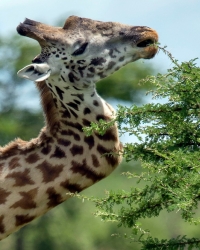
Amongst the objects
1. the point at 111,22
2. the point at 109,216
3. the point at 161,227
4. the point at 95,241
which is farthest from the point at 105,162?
the point at 95,241

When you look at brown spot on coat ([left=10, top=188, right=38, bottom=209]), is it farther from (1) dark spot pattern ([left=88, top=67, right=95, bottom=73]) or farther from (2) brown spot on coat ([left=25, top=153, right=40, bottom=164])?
(1) dark spot pattern ([left=88, top=67, right=95, bottom=73])

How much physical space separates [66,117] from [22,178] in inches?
20.0

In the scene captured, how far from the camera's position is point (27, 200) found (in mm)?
5758

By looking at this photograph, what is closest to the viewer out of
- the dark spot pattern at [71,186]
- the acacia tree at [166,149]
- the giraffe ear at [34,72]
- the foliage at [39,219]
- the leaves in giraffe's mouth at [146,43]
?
the acacia tree at [166,149]

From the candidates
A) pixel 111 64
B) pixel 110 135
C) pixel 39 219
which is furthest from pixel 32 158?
pixel 39 219

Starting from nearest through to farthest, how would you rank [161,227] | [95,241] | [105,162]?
[105,162], [161,227], [95,241]

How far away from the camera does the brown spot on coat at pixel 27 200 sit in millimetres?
5750

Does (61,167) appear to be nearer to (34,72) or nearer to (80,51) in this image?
(34,72)

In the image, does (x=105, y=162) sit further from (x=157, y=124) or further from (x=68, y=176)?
(x=157, y=124)

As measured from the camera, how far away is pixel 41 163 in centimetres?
582

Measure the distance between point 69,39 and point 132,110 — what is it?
1.12m

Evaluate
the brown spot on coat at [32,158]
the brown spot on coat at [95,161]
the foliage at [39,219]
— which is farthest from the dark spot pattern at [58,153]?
the foliage at [39,219]

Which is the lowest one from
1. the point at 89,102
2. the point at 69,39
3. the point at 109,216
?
the point at 109,216

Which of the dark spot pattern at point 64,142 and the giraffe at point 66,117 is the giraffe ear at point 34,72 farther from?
the dark spot pattern at point 64,142
